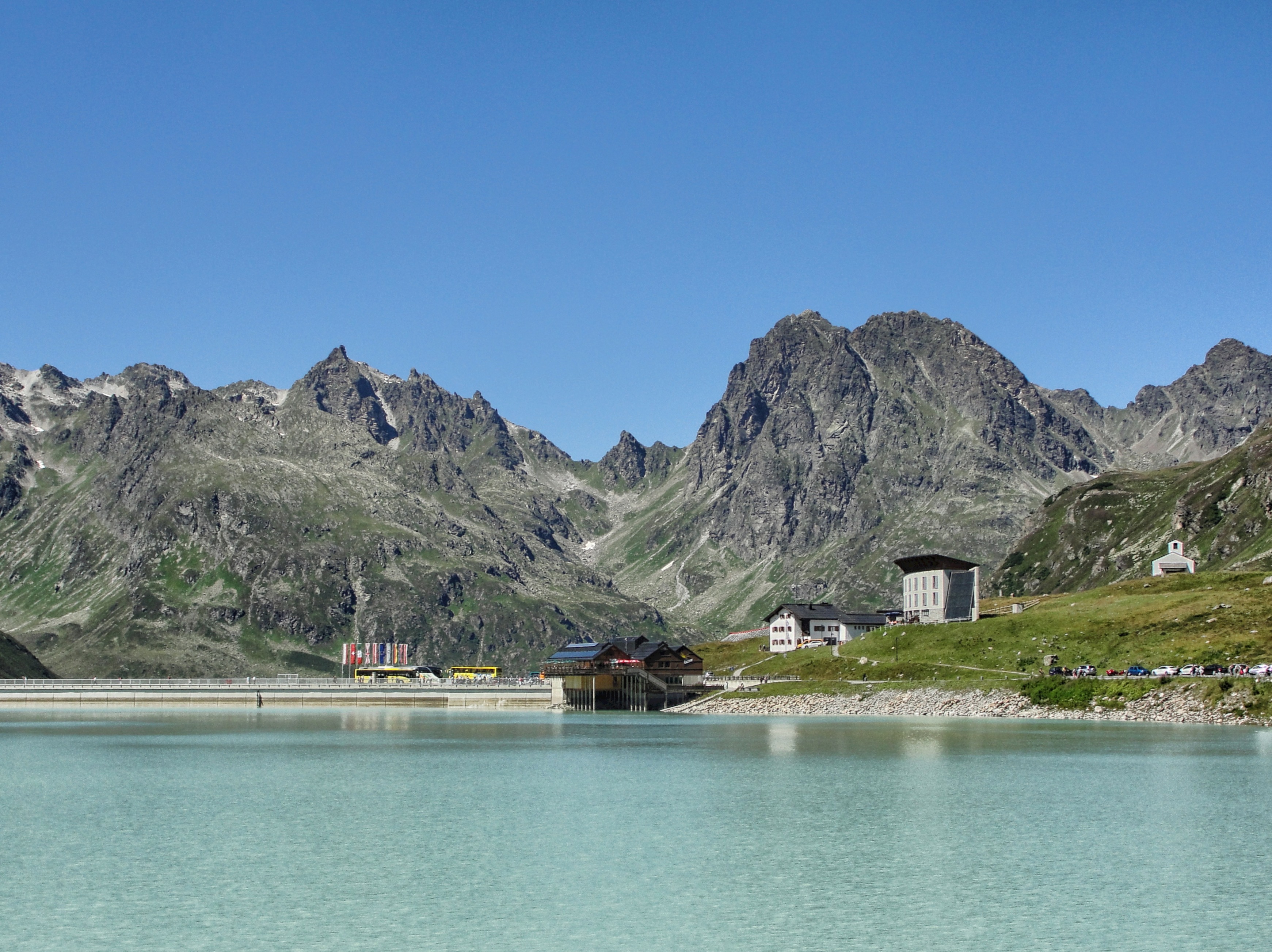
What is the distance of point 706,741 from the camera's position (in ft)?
446

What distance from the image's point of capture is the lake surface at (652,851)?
4209 centimetres

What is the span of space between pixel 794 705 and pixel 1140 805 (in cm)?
12806

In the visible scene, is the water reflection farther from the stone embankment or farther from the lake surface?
the stone embankment

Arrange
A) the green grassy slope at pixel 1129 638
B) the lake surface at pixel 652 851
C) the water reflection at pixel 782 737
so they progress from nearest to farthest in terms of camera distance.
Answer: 1. the lake surface at pixel 652 851
2. the water reflection at pixel 782 737
3. the green grassy slope at pixel 1129 638

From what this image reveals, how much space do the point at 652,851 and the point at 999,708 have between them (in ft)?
391

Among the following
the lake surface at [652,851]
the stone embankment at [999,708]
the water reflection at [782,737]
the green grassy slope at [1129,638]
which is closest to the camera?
the lake surface at [652,851]

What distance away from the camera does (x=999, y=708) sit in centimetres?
16675

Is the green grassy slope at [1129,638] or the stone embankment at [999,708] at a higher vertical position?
the green grassy slope at [1129,638]

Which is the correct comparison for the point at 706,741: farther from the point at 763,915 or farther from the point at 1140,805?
the point at 763,915

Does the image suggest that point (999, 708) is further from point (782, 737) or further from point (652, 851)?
point (652, 851)

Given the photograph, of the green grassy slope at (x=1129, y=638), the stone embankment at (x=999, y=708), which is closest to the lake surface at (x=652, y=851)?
the stone embankment at (x=999, y=708)

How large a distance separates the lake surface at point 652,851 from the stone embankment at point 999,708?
96.2 feet

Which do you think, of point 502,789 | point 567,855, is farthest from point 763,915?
point 502,789

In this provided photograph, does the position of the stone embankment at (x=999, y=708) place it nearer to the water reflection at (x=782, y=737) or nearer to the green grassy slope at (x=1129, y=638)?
the green grassy slope at (x=1129, y=638)
